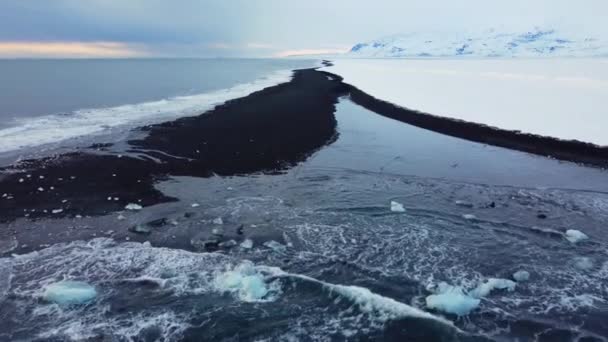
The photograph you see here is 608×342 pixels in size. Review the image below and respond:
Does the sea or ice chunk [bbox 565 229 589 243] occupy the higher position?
ice chunk [bbox 565 229 589 243]

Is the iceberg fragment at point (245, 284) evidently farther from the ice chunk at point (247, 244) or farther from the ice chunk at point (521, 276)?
the ice chunk at point (521, 276)

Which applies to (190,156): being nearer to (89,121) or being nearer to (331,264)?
(331,264)

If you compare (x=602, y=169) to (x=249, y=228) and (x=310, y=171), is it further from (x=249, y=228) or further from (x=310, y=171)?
(x=249, y=228)

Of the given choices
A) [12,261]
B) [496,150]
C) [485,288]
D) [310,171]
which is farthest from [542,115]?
[12,261]

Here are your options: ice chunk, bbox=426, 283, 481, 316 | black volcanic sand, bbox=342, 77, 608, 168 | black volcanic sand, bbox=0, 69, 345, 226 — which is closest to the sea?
ice chunk, bbox=426, 283, 481, 316

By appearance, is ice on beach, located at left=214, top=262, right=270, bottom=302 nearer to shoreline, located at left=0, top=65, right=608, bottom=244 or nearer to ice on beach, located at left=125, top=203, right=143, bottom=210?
shoreline, located at left=0, top=65, right=608, bottom=244
